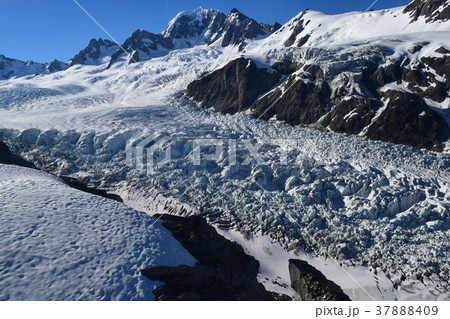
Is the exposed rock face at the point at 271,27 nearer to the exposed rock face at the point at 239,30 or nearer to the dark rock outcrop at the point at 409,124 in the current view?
the exposed rock face at the point at 239,30

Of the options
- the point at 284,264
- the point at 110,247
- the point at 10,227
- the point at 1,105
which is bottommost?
the point at 284,264

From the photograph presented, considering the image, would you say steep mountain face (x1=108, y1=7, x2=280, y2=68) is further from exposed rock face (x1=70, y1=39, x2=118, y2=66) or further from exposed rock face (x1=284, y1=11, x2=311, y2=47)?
exposed rock face (x1=284, y1=11, x2=311, y2=47)

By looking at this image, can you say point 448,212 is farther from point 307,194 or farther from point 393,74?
point 393,74

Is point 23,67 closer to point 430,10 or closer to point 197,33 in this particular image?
point 197,33

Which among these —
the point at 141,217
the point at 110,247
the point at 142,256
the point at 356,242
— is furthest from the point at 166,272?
the point at 356,242

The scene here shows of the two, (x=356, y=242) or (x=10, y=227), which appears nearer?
(x=10, y=227)

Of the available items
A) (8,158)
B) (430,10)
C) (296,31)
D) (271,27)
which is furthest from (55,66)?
(430,10)

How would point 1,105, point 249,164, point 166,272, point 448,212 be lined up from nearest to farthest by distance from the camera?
point 166,272, point 448,212, point 249,164, point 1,105

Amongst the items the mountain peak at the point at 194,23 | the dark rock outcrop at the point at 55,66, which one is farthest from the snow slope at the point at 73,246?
→ the dark rock outcrop at the point at 55,66
